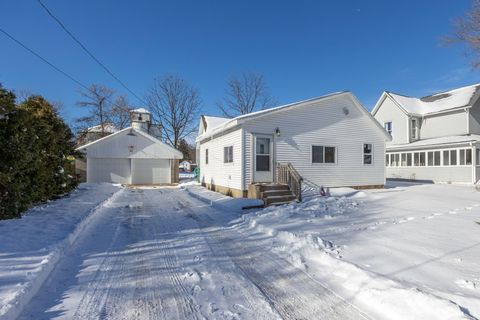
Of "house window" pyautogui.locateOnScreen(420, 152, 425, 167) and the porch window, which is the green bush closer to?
"house window" pyautogui.locateOnScreen(420, 152, 425, 167)

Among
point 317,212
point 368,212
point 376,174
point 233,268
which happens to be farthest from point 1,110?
point 376,174

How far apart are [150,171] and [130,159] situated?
6.05 feet

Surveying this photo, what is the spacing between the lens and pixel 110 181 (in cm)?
2255

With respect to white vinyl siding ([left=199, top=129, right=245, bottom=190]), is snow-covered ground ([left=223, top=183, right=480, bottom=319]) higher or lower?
lower

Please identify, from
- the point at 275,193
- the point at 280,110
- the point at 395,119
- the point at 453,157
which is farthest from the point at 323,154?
the point at 395,119

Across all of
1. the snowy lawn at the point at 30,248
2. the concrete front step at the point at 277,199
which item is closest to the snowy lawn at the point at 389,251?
the concrete front step at the point at 277,199

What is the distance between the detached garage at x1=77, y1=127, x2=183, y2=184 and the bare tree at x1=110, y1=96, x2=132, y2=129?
1846 cm

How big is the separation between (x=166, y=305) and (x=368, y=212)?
23.0 ft

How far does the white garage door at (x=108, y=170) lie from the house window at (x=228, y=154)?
12.2 metres

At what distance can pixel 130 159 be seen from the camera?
22.9 meters

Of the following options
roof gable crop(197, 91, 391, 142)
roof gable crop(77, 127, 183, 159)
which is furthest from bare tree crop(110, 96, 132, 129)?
roof gable crop(197, 91, 391, 142)

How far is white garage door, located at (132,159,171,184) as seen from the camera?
75.4 ft

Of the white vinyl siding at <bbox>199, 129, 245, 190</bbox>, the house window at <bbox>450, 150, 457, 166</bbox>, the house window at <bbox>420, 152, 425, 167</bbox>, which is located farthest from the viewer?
the house window at <bbox>420, 152, 425, 167</bbox>

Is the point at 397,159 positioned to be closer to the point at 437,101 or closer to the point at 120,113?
the point at 437,101
